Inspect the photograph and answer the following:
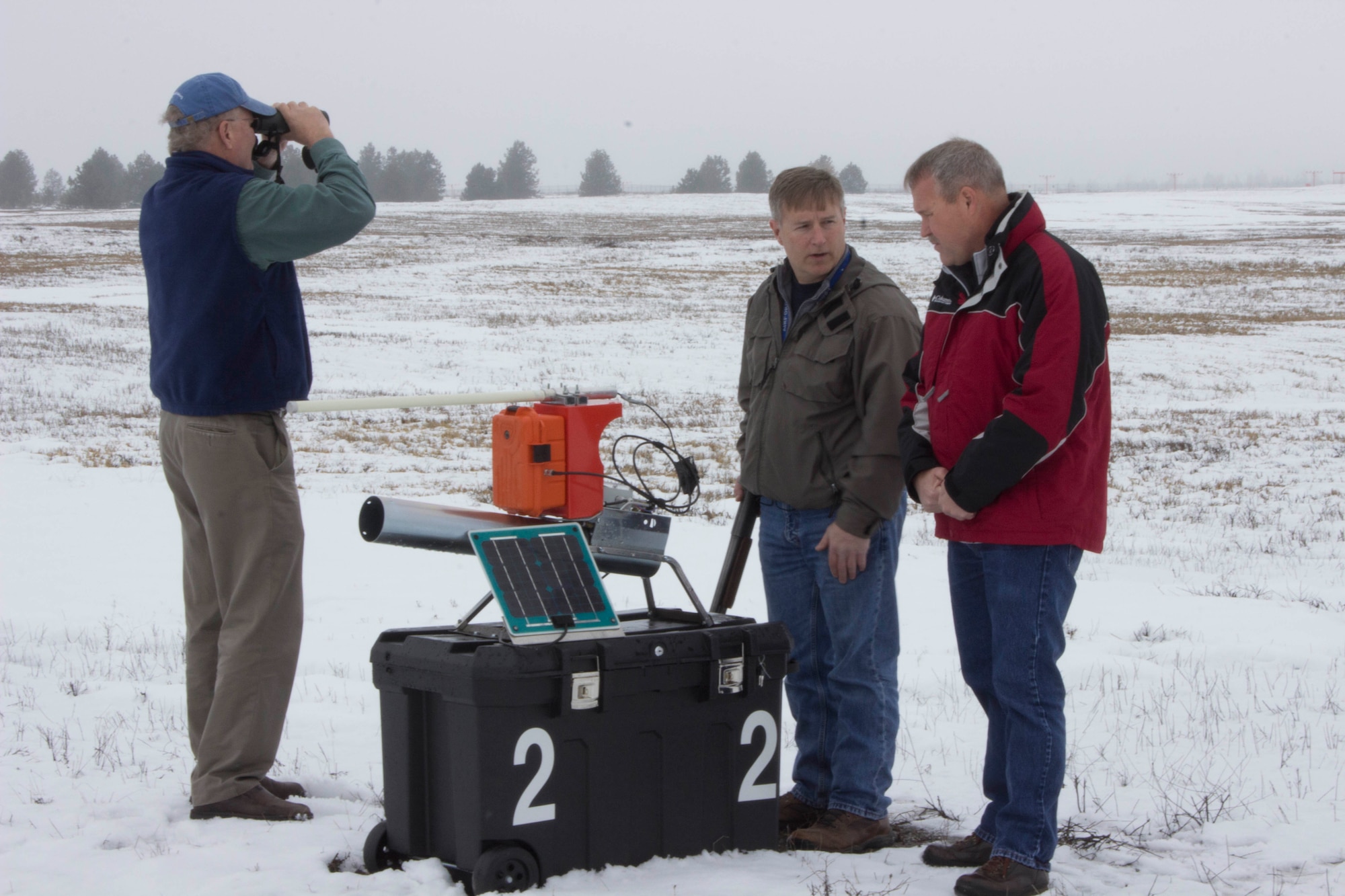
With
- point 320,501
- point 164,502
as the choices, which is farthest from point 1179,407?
point 164,502

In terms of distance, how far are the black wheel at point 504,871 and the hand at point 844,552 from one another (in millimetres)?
1276

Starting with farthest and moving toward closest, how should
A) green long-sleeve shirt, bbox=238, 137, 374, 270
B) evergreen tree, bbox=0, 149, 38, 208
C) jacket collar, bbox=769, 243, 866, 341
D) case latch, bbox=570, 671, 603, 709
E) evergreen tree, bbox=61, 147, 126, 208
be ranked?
evergreen tree, bbox=0, 149, 38, 208 → evergreen tree, bbox=61, 147, 126, 208 → jacket collar, bbox=769, 243, 866, 341 → green long-sleeve shirt, bbox=238, 137, 374, 270 → case latch, bbox=570, 671, 603, 709

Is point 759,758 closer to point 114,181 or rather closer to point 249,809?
point 249,809

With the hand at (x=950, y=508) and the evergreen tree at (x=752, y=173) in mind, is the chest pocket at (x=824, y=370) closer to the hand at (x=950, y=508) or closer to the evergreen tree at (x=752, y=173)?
the hand at (x=950, y=508)

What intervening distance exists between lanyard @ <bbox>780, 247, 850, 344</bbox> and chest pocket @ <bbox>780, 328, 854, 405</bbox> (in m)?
0.14

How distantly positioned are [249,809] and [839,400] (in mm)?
2234

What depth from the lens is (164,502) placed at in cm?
997

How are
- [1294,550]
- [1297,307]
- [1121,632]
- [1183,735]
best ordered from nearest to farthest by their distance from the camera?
[1183,735] < [1121,632] < [1294,550] < [1297,307]

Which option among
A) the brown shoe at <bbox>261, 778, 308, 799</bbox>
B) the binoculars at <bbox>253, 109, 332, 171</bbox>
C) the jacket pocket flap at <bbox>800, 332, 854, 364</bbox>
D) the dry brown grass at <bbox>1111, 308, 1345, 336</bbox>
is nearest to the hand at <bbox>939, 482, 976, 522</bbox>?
the jacket pocket flap at <bbox>800, 332, 854, 364</bbox>

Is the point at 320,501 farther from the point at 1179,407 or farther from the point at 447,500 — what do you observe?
the point at 1179,407

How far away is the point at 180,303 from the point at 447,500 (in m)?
6.97

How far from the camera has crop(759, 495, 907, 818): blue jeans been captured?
384 centimetres

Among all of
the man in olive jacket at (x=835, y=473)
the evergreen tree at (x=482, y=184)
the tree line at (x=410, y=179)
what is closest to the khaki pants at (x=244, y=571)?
the man in olive jacket at (x=835, y=473)

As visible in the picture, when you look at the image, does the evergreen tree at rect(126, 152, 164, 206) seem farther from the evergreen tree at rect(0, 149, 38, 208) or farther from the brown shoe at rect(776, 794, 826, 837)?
the brown shoe at rect(776, 794, 826, 837)
